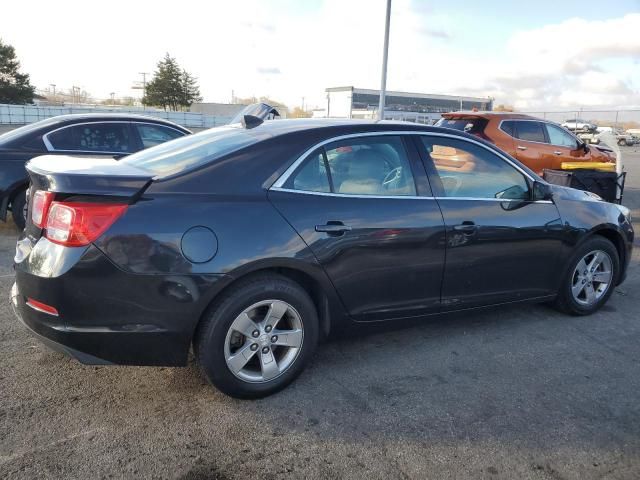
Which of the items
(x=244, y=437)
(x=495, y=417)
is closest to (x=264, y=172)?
(x=244, y=437)

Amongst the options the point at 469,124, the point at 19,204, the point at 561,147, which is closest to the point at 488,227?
the point at 19,204

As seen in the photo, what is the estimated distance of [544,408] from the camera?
3.08 meters

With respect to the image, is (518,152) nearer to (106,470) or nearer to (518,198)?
(518,198)

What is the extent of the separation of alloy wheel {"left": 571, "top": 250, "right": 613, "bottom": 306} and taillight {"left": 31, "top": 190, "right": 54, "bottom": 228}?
3.95m

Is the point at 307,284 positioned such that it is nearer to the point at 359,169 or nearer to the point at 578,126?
the point at 359,169

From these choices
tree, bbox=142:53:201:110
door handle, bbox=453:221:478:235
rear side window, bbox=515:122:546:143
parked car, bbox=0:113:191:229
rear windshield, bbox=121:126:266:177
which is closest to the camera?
rear windshield, bbox=121:126:266:177

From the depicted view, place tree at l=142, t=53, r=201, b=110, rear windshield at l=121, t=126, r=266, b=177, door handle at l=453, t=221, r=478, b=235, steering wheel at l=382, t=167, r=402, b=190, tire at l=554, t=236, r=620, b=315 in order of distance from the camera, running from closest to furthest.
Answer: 1. rear windshield at l=121, t=126, r=266, b=177
2. steering wheel at l=382, t=167, r=402, b=190
3. door handle at l=453, t=221, r=478, b=235
4. tire at l=554, t=236, r=620, b=315
5. tree at l=142, t=53, r=201, b=110

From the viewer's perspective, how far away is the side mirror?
13.5 ft

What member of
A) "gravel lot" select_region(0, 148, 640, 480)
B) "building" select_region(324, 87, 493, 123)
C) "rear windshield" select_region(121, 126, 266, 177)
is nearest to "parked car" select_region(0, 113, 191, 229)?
"gravel lot" select_region(0, 148, 640, 480)

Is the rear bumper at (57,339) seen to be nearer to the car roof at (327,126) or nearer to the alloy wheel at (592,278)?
the car roof at (327,126)

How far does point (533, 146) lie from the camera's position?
401 inches

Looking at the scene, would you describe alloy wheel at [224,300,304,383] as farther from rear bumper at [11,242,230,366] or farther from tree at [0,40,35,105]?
tree at [0,40,35,105]

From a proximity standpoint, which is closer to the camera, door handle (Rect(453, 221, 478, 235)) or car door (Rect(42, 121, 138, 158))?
door handle (Rect(453, 221, 478, 235))

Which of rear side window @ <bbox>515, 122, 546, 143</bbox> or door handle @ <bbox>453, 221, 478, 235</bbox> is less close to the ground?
rear side window @ <bbox>515, 122, 546, 143</bbox>
